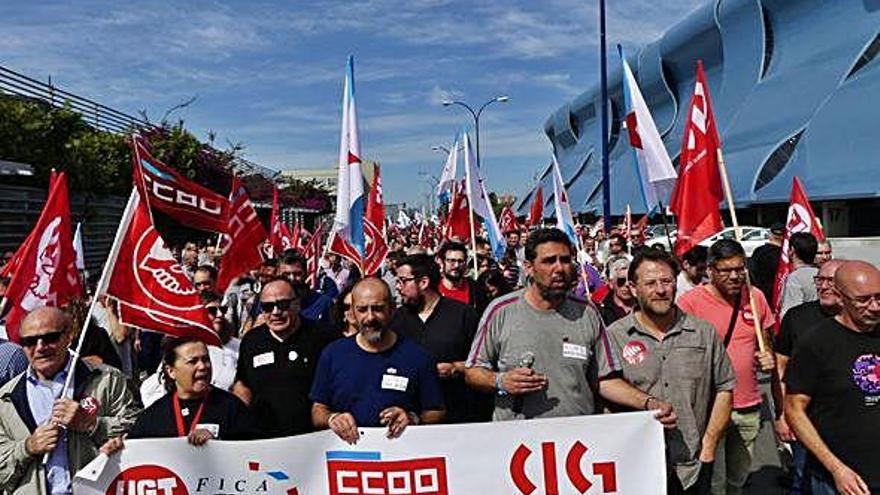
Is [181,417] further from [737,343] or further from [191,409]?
[737,343]

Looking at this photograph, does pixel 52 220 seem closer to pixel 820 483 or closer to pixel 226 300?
pixel 226 300

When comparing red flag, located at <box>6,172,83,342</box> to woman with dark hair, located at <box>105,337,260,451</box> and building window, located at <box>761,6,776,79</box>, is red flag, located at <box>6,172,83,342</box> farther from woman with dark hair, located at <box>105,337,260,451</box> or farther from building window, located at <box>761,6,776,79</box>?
building window, located at <box>761,6,776,79</box>

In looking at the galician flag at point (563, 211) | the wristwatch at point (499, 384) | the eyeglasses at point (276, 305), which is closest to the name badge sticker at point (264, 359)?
the eyeglasses at point (276, 305)

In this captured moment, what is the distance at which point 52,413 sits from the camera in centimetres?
369

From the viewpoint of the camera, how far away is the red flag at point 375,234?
30.9 feet

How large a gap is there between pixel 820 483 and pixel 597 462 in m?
1.03

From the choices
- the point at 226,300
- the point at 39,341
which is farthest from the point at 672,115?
the point at 39,341

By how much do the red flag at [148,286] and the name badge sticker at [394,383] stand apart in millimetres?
934

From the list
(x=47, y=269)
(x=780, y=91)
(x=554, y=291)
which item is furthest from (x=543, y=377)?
(x=780, y=91)

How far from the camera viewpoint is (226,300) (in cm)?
827

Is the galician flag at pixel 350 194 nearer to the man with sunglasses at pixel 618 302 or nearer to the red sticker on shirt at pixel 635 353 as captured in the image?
the man with sunglasses at pixel 618 302

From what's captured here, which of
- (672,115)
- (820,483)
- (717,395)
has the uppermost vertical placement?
(672,115)

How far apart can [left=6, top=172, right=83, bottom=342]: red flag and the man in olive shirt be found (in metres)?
3.48

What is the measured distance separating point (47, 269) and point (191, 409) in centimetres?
222
